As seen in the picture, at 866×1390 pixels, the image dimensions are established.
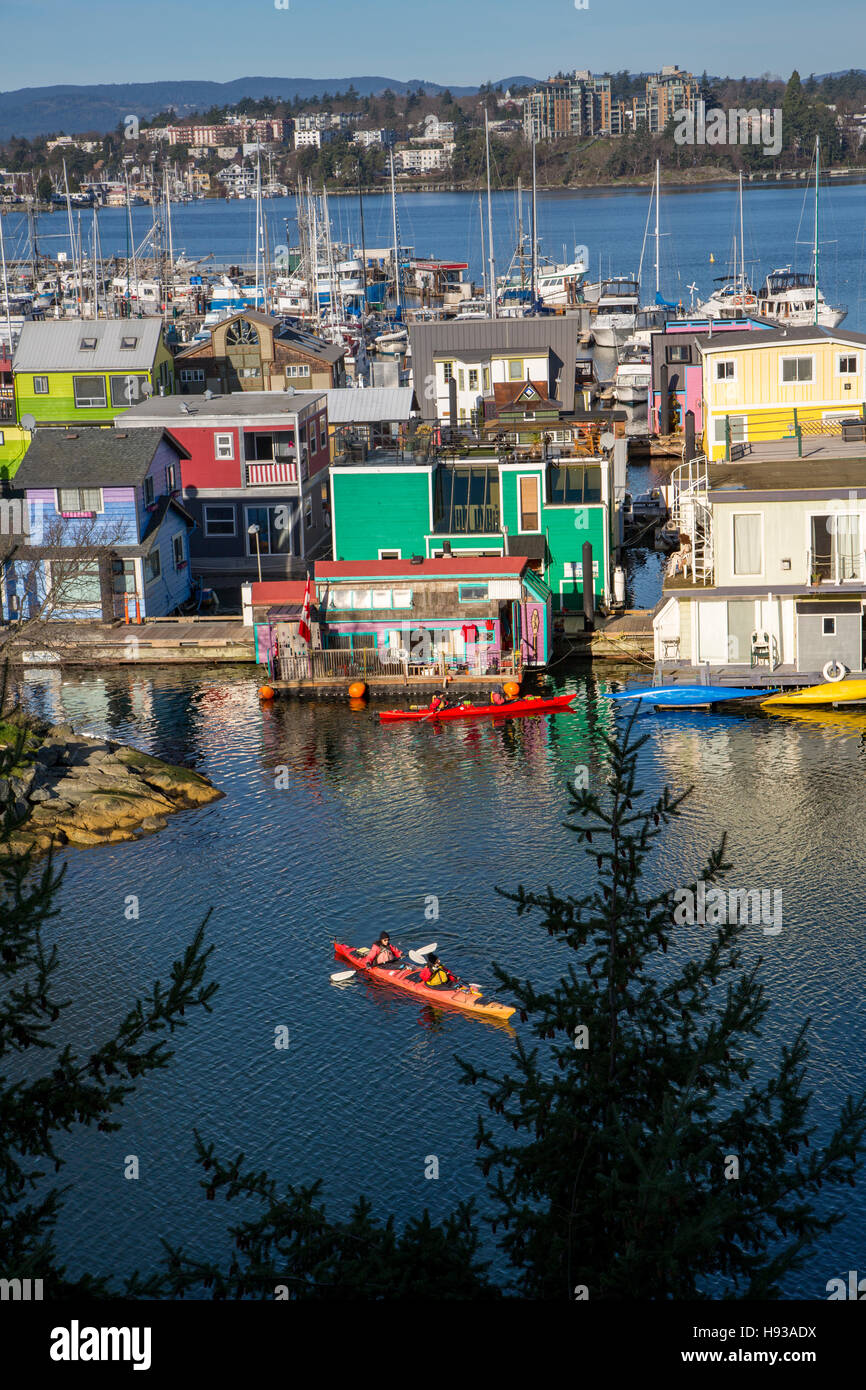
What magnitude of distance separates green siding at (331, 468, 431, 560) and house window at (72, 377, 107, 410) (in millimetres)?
21393

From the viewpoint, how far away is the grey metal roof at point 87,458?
52188mm

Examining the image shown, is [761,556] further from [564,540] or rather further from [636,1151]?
[636,1151]

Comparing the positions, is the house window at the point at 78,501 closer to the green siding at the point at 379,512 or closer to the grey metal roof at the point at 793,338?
the green siding at the point at 379,512

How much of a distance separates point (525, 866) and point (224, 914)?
666cm

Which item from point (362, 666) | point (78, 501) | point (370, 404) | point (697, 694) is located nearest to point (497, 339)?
point (370, 404)

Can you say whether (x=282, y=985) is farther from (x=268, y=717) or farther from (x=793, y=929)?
(x=268, y=717)

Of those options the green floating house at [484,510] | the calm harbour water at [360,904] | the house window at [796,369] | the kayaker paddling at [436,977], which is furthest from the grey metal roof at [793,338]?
the kayaker paddling at [436,977]

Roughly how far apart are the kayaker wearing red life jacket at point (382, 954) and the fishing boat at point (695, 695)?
1709cm

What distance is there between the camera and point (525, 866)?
34375 mm

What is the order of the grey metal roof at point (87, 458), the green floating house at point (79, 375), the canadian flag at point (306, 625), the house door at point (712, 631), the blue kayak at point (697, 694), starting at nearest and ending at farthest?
the blue kayak at point (697, 694) < the house door at point (712, 631) < the canadian flag at point (306, 625) < the grey metal roof at point (87, 458) < the green floating house at point (79, 375)

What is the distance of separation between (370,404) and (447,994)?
45405 mm

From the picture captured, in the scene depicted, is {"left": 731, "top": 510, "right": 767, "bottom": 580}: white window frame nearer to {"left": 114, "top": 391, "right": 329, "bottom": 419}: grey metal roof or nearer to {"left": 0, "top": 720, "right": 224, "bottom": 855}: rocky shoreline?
{"left": 0, "top": 720, "right": 224, "bottom": 855}: rocky shoreline

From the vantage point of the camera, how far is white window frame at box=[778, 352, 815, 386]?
176 ft
